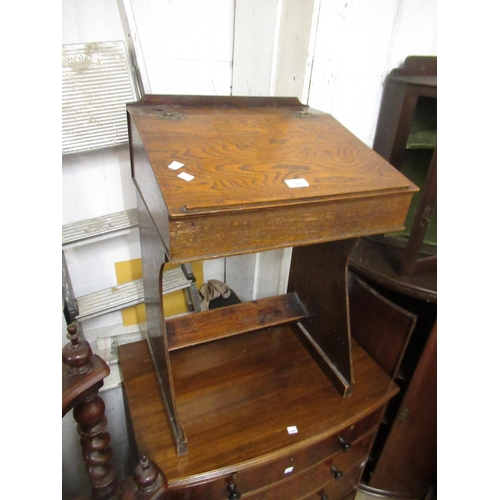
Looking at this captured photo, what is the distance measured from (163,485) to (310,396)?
1.80ft

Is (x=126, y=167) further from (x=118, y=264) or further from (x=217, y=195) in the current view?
(x=217, y=195)

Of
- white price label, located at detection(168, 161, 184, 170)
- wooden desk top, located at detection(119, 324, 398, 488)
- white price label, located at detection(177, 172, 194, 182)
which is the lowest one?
wooden desk top, located at detection(119, 324, 398, 488)

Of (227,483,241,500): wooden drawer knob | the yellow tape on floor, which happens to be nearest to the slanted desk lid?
the yellow tape on floor

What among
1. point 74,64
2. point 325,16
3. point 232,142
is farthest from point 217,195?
point 325,16

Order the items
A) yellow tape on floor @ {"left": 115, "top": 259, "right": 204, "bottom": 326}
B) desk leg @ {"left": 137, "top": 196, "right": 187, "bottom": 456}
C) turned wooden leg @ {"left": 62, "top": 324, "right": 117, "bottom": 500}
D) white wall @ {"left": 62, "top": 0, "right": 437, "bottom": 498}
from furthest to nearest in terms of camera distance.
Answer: yellow tape on floor @ {"left": 115, "top": 259, "right": 204, "bottom": 326} < white wall @ {"left": 62, "top": 0, "right": 437, "bottom": 498} < desk leg @ {"left": 137, "top": 196, "right": 187, "bottom": 456} < turned wooden leg @ {"left": 62, "top": 324, "right": 117, "bottom": 500}

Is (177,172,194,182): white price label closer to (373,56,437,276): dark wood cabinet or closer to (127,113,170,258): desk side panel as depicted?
(127,113,170,258): desk side panel

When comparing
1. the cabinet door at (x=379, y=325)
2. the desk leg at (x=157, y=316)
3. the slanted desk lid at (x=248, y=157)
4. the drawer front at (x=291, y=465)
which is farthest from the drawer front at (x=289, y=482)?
the slanted desk lid at (x=248, y=157)

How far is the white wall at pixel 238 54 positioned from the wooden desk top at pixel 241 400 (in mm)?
346

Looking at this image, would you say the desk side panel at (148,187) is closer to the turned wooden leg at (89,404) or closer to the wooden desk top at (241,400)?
the turned wooden leg at (89,404)

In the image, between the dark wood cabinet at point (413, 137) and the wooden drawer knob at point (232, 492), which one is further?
the dark wood cabinet at point (413, 137)

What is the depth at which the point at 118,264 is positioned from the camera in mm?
1435

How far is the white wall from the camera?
3.76 ft

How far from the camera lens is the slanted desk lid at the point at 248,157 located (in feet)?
2.37

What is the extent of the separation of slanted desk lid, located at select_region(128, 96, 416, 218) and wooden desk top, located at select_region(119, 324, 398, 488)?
2.11ft
